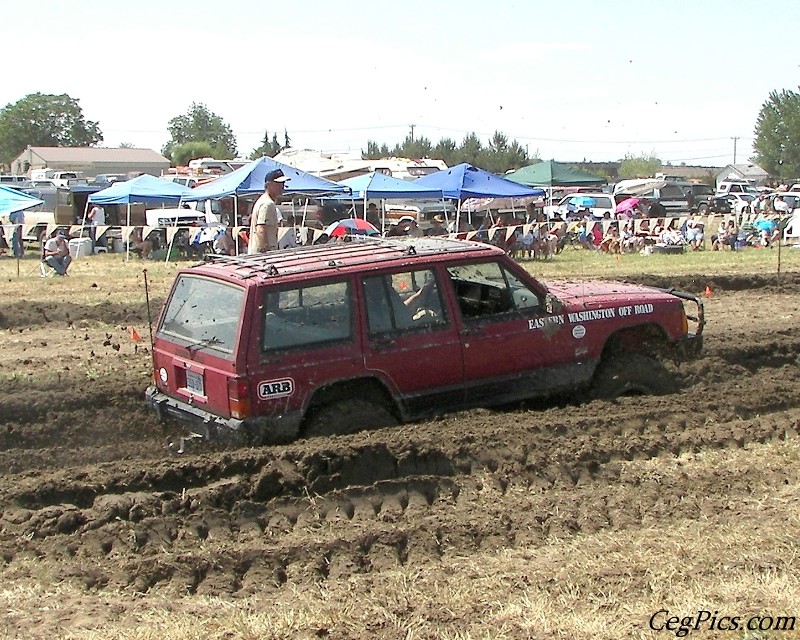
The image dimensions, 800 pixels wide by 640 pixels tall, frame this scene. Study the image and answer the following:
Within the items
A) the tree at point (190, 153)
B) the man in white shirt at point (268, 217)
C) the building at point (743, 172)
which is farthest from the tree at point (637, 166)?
the man in white shirt at point (268, 217)

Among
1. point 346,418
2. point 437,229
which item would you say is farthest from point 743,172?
point 346,418

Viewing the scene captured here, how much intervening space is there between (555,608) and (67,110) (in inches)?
4349

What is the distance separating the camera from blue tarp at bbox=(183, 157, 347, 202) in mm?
23766

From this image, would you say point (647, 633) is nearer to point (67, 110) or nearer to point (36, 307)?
point (36, 307)

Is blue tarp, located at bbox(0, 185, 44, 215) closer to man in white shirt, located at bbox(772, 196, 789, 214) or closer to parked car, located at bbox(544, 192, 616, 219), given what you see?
parked car, located at bbox(544, 192, 616, 219)

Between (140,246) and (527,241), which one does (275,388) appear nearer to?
(527,241)

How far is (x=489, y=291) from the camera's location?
308 inches

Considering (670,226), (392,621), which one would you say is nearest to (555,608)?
(392,621)

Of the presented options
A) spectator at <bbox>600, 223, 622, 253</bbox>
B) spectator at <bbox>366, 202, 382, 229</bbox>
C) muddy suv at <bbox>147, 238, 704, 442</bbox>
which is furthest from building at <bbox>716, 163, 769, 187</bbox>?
muddy suv at <bbox>147, 238, 704, 442</bbox>

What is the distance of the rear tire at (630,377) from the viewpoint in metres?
8.31

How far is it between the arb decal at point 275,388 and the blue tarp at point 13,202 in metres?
16.6

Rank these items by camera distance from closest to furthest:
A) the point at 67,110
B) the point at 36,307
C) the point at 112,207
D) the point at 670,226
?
1. the point at 36,307
2. the point at 670,226
3. the point at 112,207
4. the point at 67,110

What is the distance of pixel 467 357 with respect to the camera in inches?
299

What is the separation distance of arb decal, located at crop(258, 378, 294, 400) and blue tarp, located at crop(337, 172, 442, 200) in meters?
18.3
